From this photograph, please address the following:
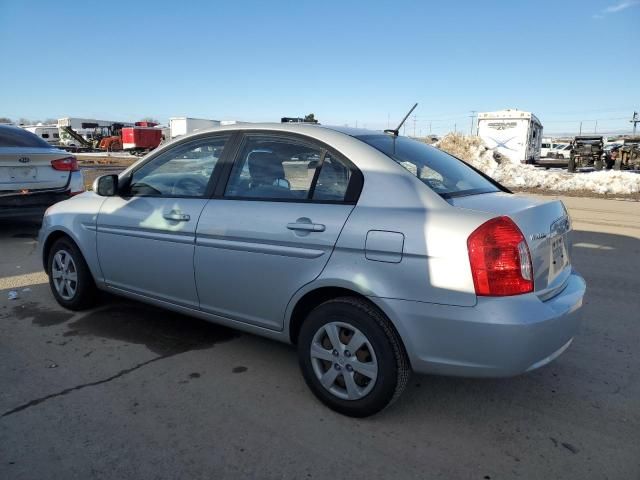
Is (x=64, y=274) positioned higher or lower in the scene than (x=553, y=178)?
lower

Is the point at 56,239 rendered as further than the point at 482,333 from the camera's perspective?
Yes

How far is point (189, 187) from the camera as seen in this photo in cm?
377

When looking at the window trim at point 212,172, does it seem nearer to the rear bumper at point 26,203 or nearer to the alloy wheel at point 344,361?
the alloy wheel at point 344,361

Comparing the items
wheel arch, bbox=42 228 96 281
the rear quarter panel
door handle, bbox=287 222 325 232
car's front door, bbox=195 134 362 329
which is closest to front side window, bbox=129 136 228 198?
car's front door, bbox=195 134 362 329

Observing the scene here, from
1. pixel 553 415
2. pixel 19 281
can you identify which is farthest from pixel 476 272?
pixel 19 281

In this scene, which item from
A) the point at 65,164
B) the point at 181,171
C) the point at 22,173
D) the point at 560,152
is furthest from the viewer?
the point at 560,152

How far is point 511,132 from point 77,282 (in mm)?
27061

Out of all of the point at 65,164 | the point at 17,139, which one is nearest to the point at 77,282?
the point at 65,164

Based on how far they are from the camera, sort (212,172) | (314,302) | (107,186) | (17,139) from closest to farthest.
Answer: (314,302)
(212,172)
(107,186)
(17,139)

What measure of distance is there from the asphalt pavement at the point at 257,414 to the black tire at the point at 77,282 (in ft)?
0.73

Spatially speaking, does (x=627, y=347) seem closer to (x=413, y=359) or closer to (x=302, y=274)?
(x=413, y=359)

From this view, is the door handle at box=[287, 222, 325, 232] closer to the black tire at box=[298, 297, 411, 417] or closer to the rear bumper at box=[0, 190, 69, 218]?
the black tire at box=[298, 297, 411, 417]

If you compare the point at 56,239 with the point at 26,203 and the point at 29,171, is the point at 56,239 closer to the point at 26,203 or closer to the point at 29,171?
the point at 26,203

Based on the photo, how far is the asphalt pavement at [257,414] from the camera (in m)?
2.54
